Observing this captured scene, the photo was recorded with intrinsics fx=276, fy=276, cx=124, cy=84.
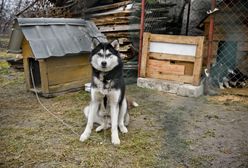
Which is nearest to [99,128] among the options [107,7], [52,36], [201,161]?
[201,161]

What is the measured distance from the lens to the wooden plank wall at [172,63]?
496 centimetres

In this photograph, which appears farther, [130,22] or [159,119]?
[130,22]

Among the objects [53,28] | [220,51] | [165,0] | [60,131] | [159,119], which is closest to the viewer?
[60,131]

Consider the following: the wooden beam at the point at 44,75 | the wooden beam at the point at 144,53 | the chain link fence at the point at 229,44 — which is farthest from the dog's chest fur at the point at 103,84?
the chain link fence at the point at 229,44

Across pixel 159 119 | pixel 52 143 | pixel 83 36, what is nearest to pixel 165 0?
pixel 83 36

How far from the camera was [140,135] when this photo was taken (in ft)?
11.1

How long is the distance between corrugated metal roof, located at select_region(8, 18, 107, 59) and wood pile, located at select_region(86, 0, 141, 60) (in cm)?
100

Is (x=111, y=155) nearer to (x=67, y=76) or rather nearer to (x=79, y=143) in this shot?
(x=79, y=143)

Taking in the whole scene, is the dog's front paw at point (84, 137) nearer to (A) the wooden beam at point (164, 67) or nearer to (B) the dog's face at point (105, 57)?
(B) the dog's face at point (105, 57)

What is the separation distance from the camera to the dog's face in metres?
3.09

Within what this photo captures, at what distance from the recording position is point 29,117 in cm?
397

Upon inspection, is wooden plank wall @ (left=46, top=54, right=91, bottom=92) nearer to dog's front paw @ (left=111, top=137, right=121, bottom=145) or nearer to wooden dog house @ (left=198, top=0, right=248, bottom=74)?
dog's front paw @ (left=111, top=137, right=121, bottom=145)

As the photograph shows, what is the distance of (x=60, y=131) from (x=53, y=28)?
2264mm

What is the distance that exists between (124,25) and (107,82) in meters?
3.42
